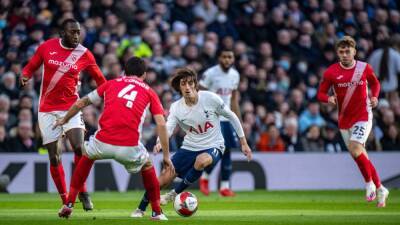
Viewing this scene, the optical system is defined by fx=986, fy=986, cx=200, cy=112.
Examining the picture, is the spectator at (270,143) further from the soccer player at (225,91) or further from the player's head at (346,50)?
the player's head at (346,50)

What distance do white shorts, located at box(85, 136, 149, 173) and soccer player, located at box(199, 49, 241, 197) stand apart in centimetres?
683

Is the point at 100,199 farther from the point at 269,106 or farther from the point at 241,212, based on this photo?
the point at 269,106

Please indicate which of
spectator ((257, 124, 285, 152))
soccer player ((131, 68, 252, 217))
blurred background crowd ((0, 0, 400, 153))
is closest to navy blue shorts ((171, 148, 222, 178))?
soccer player ((131, 68, 252, 217))

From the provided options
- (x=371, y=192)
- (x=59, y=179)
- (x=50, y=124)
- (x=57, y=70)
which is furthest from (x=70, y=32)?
(x=371, y=192)

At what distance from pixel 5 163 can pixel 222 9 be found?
7.98m

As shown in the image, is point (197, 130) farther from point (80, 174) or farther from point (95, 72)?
point (80, 174)

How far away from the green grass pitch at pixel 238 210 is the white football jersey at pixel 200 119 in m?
0.97

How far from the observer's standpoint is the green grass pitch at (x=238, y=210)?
11852 millimetres

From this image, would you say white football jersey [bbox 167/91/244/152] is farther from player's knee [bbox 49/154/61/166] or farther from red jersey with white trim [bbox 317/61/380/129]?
red jersey with white trim [bbox 317/61/380/129]

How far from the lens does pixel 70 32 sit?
13539 mm

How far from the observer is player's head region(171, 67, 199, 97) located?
43.5ft

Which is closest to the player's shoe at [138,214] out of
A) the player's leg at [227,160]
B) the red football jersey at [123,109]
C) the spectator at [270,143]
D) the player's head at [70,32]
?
the red football jersey at [123,109]

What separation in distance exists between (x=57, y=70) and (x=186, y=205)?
281 centimetres

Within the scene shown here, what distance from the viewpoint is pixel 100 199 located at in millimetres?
17156
